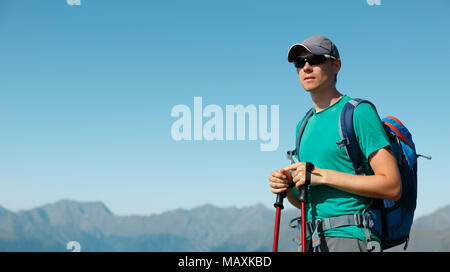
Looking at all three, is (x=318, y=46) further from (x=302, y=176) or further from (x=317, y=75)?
(x=302, y=176)

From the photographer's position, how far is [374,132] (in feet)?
13.1

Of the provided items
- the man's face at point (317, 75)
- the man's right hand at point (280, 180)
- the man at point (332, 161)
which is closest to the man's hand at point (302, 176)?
the man at point (332, 161)

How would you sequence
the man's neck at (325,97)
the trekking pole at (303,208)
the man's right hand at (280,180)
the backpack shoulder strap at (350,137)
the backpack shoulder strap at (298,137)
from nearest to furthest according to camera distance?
the backpack shoulder strap at (350,137) → the trekking pole at (303,208) → the man's right hand at (280,180) → the man's neck at (325,97) → the backpack shoulder strap at (298,137)

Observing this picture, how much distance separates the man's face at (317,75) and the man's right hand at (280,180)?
1.06 metres

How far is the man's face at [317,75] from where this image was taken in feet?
14.8

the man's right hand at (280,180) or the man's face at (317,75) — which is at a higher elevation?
the man's face at (317,75)

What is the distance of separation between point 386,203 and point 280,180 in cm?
116

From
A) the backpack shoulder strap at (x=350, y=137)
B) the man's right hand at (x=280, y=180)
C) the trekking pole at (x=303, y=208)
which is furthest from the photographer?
the man's right hand at (x=280, y=180)

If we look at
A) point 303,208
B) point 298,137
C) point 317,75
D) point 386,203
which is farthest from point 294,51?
point 386,203

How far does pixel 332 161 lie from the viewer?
425cm

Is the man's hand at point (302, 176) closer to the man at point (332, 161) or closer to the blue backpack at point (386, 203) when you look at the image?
the man at point (332, 161)

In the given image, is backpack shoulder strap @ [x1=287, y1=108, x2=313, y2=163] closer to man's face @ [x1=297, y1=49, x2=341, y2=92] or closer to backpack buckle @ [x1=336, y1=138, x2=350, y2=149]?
man's face @ [x1=297, y1=49, x2=341, y2=92]
